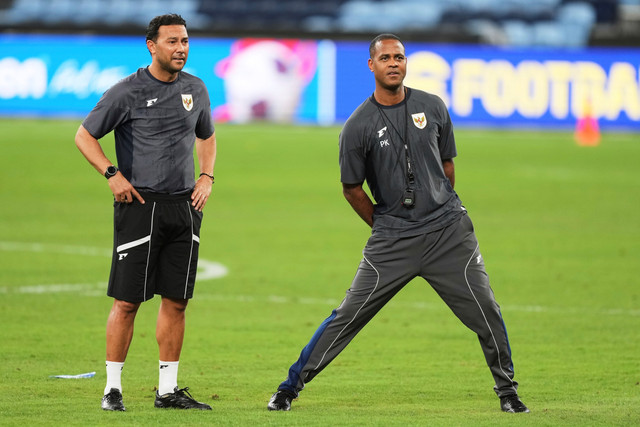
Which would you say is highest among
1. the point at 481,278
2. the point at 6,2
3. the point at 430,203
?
the point at 6,2

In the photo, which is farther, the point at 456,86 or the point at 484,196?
the point at 456,86

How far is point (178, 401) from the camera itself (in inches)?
276

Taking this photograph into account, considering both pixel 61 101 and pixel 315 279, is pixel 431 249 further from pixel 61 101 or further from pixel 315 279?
pixel 61 101

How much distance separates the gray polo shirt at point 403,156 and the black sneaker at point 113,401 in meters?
1.81

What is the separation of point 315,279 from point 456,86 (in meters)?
19.4

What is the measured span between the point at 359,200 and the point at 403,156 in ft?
1.31

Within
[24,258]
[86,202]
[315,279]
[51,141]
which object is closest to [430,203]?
[315,279]

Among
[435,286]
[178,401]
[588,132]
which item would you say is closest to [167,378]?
[178,401]

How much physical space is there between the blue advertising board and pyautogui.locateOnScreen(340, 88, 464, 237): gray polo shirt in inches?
958

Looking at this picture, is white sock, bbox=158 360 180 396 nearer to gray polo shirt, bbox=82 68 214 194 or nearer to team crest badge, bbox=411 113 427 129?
gray polo shirt, bbox=82 68 214 194

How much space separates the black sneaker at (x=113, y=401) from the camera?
22.5 ft

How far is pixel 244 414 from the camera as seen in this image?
6.81m

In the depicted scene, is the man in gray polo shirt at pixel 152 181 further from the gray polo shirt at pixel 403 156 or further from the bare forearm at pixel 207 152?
the gray polo shirt at pixel 403 156

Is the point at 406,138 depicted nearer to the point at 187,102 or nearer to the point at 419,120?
the point at 419,120
